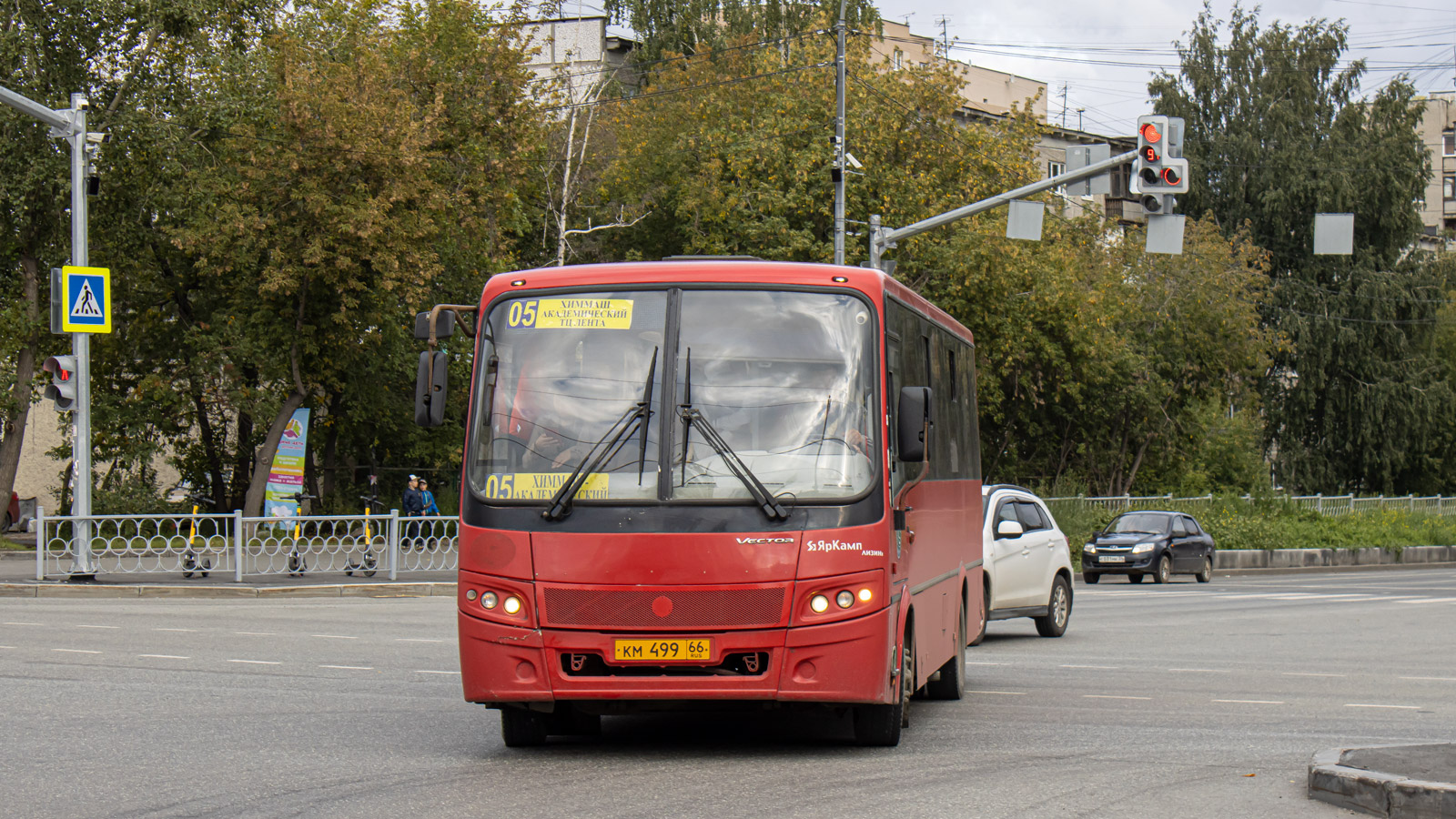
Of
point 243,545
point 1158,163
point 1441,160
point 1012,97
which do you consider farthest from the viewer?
point 1441,160

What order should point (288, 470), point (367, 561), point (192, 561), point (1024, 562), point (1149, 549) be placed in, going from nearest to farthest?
1. point (1024, 562)
2. point (192, 561)
3. point (367, 561)
4. point (288, 470)
5. point (1149, 549)

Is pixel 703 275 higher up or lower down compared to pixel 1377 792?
higher up

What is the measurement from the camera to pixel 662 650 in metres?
8.42

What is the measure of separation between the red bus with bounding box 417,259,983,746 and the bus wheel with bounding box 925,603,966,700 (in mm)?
2622

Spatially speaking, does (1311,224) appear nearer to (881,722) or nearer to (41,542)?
(41,542)

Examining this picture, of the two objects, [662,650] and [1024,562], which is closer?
[662,650]

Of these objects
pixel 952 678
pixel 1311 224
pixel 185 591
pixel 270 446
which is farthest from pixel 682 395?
pixel 1311 224

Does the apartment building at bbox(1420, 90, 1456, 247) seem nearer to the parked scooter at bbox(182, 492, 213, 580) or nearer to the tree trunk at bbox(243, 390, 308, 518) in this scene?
the tree trunk at bbox(243, 390, 308, 518)

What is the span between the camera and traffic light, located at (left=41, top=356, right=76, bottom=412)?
23.0 m

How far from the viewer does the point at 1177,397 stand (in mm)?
47500

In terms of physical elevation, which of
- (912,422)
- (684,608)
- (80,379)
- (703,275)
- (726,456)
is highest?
(703,275)

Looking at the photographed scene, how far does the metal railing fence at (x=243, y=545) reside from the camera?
23.2 metres

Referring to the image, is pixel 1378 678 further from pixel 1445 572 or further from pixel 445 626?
pixel 1445 572

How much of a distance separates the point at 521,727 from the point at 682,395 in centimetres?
213
